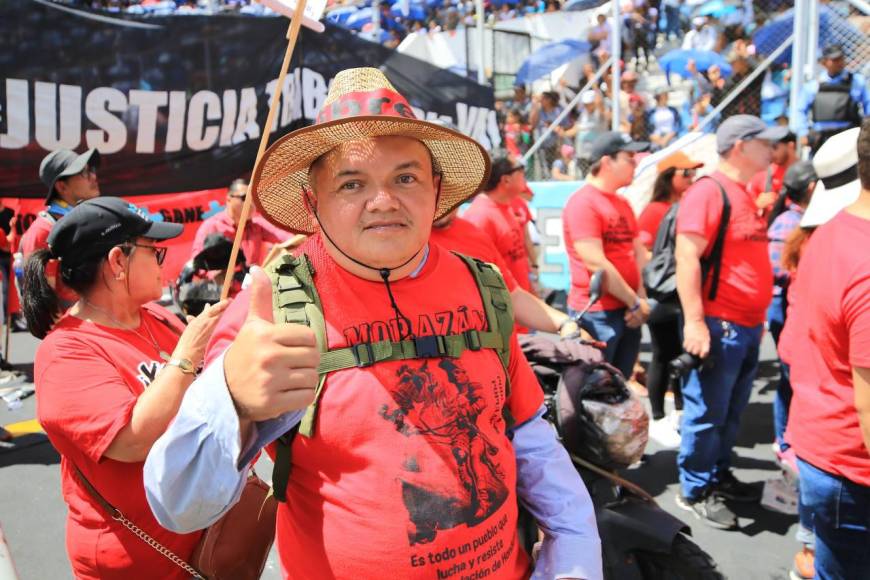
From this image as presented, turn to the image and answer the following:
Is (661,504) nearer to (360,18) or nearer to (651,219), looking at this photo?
(651,219)

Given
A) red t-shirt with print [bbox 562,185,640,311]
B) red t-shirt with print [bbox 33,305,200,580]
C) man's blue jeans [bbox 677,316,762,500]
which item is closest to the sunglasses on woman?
red t-shirt with print [bbox 33,305,200,580]

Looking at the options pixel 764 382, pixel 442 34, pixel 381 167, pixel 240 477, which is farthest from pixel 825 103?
pixel 442 34


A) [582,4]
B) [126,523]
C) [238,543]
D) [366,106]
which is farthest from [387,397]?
[582,4]

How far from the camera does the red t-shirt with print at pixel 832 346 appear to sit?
1882mm

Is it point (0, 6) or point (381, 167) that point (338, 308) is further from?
point (0, 6)

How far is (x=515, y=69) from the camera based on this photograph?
13.5 metres

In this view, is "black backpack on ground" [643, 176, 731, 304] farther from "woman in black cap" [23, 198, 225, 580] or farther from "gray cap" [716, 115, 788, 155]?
"woman in black cap" [23, 198, 225, 580]

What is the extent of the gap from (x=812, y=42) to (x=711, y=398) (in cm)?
669

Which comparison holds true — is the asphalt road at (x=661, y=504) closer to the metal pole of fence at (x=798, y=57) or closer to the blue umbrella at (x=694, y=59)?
the metal pole of fence at (x=798, y=57)

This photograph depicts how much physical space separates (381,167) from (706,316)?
267 cm

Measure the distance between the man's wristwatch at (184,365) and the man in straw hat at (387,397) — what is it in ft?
1.28

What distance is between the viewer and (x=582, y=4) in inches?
580

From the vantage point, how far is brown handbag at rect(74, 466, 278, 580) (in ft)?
6.09

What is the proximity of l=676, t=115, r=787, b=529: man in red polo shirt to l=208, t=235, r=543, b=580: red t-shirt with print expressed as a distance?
7.54ft
